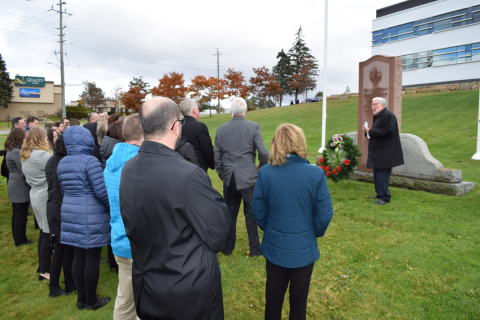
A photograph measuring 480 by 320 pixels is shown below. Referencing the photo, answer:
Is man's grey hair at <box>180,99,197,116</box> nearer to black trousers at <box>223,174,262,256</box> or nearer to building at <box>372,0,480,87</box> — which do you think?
black trousers at <box>223,174,262,256</box>

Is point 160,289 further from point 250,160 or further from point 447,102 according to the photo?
point 447,102

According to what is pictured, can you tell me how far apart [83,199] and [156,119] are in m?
1.97

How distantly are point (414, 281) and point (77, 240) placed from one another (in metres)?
3.92

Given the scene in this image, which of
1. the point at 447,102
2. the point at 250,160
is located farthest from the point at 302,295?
the point at 447,102

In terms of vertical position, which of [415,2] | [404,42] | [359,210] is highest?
[415,2]

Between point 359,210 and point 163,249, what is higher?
point 163,249

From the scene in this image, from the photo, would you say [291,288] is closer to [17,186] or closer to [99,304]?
[99,304]

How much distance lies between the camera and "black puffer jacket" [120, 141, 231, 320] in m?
1.60

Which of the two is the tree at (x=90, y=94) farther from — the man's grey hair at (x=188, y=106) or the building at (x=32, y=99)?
the man's grey hair at (x=188, y=106)

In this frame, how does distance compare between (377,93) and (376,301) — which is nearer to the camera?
(376,301)

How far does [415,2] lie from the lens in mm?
40562

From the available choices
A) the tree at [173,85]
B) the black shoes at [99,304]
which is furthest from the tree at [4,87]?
the black shoes at [99,304]

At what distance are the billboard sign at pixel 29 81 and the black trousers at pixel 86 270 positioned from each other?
6604 cm

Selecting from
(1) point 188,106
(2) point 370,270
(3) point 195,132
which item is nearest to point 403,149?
(2) point 370,270
